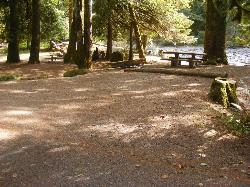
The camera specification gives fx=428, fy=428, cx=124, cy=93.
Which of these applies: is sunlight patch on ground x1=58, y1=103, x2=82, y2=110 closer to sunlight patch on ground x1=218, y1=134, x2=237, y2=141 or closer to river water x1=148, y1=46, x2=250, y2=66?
sunlight patch on ground x1=218, y1=134, x2=237, y2=141

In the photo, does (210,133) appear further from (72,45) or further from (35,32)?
(72,45)

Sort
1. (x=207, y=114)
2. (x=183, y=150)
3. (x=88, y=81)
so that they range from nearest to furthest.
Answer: (x=183, y=150) → (x=207, y=114) → (x=88, y=81)

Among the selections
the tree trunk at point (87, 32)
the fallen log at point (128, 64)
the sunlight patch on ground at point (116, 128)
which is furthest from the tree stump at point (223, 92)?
the fallen log at point (128, 64)

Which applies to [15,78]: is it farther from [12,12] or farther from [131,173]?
[131,173]

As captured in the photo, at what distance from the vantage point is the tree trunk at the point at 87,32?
1970 cm

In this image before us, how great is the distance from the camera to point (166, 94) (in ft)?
44.0

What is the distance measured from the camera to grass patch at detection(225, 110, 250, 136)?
1023cm

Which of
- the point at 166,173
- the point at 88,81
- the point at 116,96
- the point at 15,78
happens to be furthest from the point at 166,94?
the point at 15,78

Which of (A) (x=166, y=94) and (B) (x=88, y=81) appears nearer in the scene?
(A) (x=166, y=94)

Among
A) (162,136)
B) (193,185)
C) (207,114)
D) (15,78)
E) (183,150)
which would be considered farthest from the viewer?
(15,78)

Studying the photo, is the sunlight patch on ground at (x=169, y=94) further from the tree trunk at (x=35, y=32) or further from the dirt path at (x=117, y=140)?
the tree trunk at (x=35, y=32)

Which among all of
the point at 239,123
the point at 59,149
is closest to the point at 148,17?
the point at 239,123

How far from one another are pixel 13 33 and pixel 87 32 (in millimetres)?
7188

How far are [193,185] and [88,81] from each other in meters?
9.67
